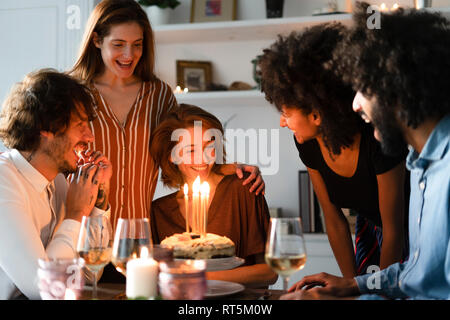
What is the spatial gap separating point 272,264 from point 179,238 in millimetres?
510

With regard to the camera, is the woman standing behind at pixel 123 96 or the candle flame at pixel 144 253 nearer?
the candle flame at pixel 144 253

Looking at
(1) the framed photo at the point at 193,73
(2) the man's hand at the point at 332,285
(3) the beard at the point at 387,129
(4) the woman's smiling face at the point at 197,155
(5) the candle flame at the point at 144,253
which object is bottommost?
(2) the man's hand at the point at 332,285

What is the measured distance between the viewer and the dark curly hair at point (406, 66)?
3.83ft

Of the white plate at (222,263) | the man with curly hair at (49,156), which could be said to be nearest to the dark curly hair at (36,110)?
the man with curly hair at (49,156)

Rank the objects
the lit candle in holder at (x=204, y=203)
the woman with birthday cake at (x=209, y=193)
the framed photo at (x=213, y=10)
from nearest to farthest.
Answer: the lit candle in holder at (x=204, y=203), the woman with birthday cake at (x=209, y=193), the framed photo at (x=213, y=10)

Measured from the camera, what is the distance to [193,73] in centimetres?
357

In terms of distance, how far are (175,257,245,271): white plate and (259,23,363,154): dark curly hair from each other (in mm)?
531

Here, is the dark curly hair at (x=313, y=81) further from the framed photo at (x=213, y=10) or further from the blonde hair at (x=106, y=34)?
the framed photo at (x=213, y=10)

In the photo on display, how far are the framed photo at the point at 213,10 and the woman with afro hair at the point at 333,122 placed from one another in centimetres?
179

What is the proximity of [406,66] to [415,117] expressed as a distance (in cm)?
12

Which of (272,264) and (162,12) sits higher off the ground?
(162,12)

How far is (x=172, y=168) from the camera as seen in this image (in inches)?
83.1

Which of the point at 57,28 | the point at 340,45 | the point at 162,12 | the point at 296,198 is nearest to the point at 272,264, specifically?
the point at 340,45

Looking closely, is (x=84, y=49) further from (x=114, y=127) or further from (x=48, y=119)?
(x=48, y=119)
